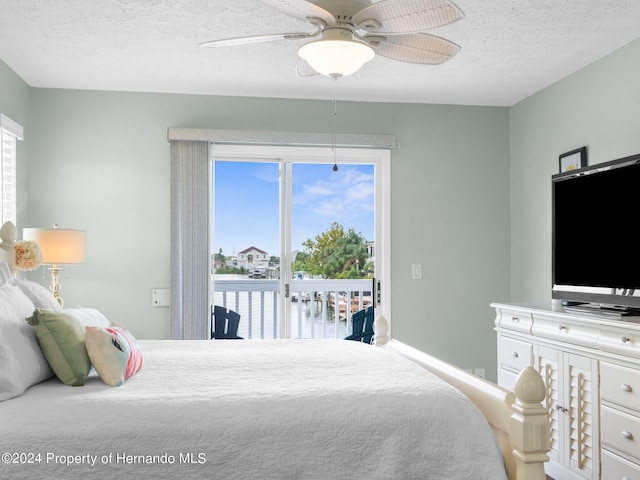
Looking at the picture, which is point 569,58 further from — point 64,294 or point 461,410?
point 64,294

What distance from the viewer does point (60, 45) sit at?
3596mm

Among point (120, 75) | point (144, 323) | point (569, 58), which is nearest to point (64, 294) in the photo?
point (144, 323)

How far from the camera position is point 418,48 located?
8.70 ft

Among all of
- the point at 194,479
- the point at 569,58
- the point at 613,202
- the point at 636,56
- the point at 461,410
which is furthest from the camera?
the point at 569,58

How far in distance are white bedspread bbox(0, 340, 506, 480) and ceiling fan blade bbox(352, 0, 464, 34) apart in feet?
4.29

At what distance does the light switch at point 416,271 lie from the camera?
4.84 metres

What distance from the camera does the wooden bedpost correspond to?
5.64ft

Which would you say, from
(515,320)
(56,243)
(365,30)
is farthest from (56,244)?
(515,320)

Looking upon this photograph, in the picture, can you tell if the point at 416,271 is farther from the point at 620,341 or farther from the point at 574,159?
the point at 620,341

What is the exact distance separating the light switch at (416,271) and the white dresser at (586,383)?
48.1 inches

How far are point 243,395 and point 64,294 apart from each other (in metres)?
3.04

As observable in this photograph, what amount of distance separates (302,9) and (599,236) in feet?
6.70

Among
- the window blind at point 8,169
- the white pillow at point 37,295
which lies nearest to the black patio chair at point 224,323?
the window blind at point 8,169

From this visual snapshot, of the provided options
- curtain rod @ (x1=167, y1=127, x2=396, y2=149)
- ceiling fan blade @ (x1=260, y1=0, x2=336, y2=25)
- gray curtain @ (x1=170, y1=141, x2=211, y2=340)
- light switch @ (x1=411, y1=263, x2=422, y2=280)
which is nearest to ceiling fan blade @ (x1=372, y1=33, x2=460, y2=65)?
ceiling fan blade @ (x1=260, y1=0, x2=336, y2=25)
